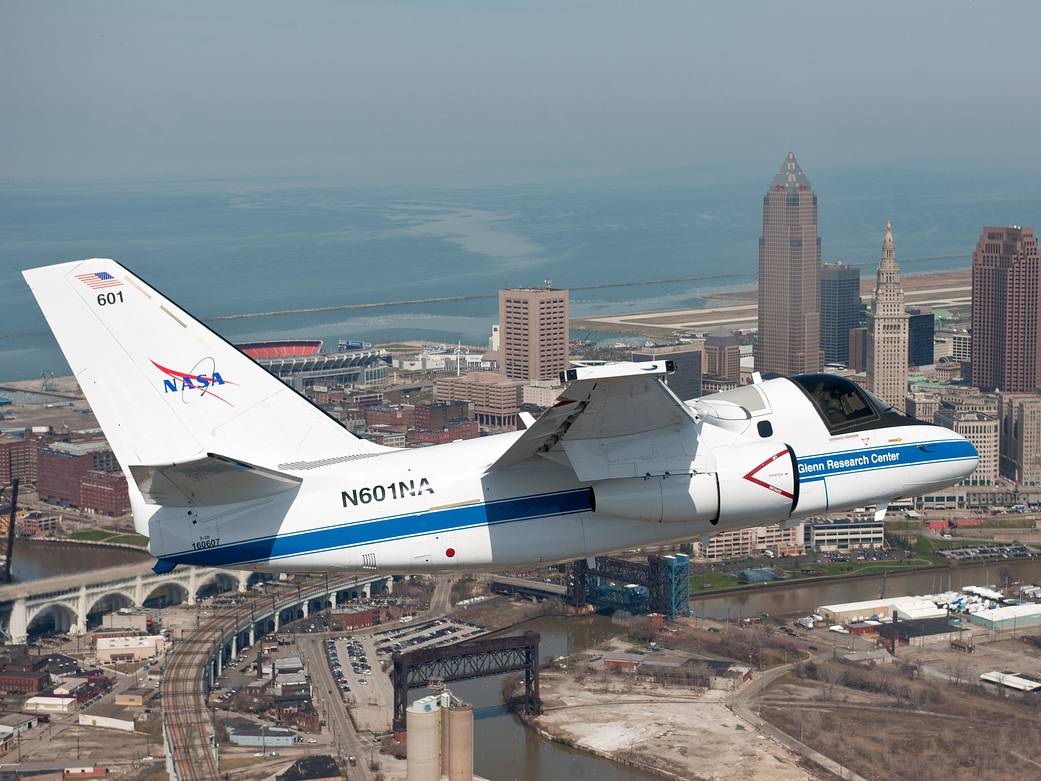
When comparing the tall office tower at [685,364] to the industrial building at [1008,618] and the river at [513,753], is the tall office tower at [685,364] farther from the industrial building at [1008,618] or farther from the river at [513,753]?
the river at [513,753]

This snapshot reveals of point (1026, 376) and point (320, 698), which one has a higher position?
point (1026, 376)

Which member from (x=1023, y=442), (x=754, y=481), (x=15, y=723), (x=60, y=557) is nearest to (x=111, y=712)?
(x=15, y=723)

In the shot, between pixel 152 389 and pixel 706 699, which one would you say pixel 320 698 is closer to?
pixel 706 699

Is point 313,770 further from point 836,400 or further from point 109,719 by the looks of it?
point 836,400

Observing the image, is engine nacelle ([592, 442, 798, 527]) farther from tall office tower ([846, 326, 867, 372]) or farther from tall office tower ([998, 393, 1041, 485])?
tall office tower ([846, 326, 867, 372])

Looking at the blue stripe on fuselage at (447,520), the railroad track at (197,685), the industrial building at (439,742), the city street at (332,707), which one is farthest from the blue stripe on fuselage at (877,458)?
the railroad track at (197,685)

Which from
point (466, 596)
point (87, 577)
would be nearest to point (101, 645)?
point (87, 577)
